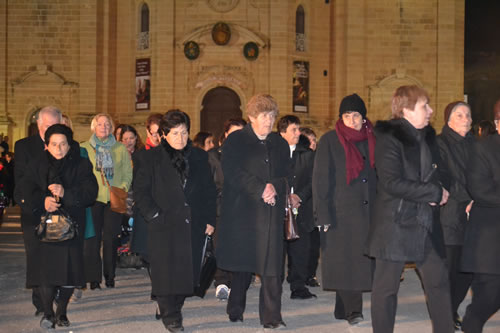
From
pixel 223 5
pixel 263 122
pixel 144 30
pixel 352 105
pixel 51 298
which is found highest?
pixel 223 5

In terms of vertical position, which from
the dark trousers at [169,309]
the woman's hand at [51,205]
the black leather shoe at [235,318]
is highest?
the woman's hand at [51,205]

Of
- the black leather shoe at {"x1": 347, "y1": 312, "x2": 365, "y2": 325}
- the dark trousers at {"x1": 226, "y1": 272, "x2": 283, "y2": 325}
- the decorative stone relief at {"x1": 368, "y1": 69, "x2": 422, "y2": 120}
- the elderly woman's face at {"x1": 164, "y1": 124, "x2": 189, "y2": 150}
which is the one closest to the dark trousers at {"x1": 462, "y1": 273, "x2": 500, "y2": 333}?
the black leather shoe at {"x1": 347, "y1": 312, "x2": 365, "y2": 325}

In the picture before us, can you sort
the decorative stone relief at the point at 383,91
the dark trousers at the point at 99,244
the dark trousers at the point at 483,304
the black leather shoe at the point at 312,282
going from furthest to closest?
the decorative stone relief at the point at 383,91
the black leather shoe at the point at 312,282
the dark trousers at the point at 99,244
the dark trousers at the point at 483,304

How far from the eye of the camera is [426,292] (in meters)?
5.33

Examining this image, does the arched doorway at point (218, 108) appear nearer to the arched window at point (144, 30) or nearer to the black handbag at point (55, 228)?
the arched window at point (144, 30)

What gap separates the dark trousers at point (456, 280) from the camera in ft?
22.5

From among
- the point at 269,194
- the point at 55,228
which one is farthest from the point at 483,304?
the point at 55,228

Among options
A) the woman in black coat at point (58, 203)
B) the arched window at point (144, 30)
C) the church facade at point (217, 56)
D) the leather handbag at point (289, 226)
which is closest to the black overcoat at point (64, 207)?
the woman in black coat at point (58, 203)

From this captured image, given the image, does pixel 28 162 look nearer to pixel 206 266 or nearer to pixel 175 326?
pixel 206 266

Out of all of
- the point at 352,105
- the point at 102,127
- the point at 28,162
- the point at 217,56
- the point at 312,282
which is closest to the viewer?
the point at 352,105

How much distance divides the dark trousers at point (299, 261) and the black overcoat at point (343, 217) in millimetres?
1420

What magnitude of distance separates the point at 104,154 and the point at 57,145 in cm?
242

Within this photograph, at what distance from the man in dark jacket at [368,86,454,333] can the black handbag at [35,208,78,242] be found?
269 centimetres

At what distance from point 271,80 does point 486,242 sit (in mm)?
23894
